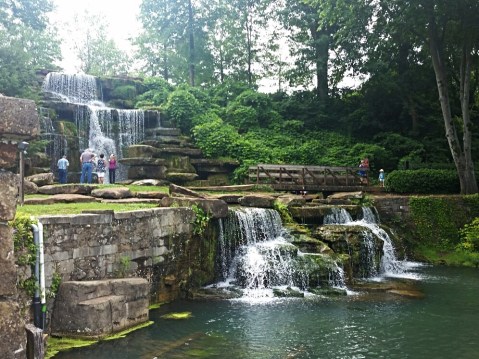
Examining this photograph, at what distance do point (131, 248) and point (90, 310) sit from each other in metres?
2.31

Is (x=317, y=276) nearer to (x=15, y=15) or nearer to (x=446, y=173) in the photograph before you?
(x=446, y=173)

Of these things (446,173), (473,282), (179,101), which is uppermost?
(179,101)

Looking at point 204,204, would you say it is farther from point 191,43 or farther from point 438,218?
point 191,43

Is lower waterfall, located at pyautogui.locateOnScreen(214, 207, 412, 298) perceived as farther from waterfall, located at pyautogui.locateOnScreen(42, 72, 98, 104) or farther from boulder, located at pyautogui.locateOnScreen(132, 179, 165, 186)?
waterfall, located at pyautogui.locateOnScreen(42, 72, 98, 104)

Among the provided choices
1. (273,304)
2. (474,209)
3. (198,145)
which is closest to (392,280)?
(273,304)

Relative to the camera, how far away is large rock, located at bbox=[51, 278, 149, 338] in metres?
7.57

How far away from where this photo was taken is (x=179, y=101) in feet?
87.3

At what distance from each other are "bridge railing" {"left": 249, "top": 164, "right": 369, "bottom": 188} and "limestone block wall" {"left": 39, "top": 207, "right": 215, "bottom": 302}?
30.5ft

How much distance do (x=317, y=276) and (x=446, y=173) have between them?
12.8 metres

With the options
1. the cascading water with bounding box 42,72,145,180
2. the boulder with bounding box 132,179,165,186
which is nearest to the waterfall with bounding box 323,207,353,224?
the boulder with bounding box 132,179,165,186

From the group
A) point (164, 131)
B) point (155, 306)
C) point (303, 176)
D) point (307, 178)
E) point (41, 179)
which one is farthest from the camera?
point (164, 131)

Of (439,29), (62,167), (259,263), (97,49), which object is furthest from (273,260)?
(97,49)

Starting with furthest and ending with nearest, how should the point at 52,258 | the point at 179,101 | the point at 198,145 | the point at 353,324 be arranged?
the point at 179,101
the point at 198,145
the point at 353,324
the point at 52,258

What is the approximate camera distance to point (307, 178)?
72.1 ft
